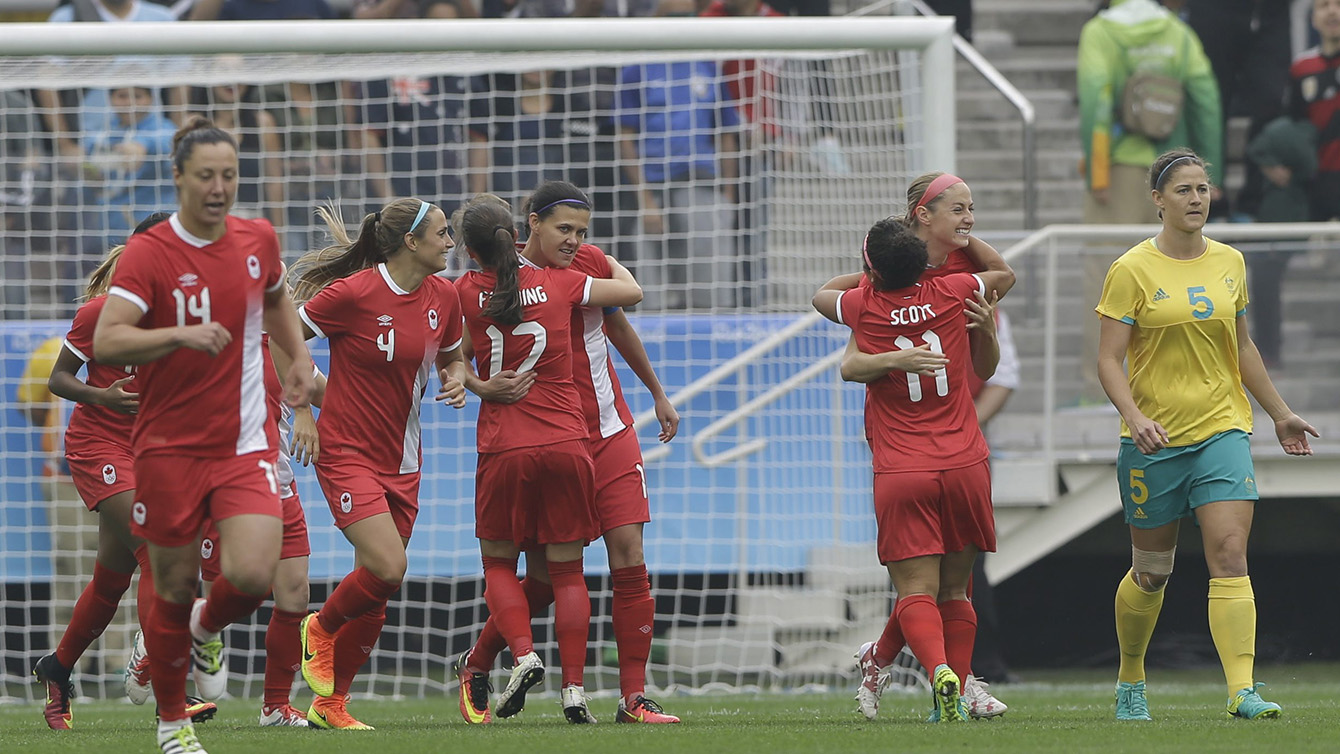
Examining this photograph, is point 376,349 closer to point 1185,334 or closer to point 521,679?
point 521,679

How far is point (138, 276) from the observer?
5535 millimetres

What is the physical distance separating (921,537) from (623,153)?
4964mm

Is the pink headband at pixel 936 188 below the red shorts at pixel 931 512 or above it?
above

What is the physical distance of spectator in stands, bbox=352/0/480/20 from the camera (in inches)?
500

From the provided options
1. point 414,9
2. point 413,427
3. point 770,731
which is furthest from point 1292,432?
point 414,9

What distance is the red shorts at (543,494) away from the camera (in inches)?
277

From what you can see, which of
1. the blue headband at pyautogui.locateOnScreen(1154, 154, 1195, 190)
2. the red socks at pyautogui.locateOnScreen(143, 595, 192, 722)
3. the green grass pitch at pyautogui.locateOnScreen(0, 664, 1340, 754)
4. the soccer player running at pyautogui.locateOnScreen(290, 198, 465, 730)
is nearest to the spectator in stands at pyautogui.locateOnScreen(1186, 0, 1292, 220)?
the green grass pitch at pyautogui.locateOnScreen(0, 664, 1340, 754)

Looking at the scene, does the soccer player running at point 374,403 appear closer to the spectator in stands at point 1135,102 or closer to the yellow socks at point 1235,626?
the yellow socks at point 1235,626

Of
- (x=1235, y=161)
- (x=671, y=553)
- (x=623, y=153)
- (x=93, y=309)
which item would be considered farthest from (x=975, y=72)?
(x=93, y=309)

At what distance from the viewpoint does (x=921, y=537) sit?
6844 millimetres

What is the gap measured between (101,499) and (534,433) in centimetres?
199

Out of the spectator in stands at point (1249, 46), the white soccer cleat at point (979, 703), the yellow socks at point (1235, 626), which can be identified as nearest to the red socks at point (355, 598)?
the white soccer cleat at point (979, 703)

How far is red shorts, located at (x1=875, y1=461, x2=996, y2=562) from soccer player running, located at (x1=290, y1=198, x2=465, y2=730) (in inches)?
72.1

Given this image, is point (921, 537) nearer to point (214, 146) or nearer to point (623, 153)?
point (214, 146)
